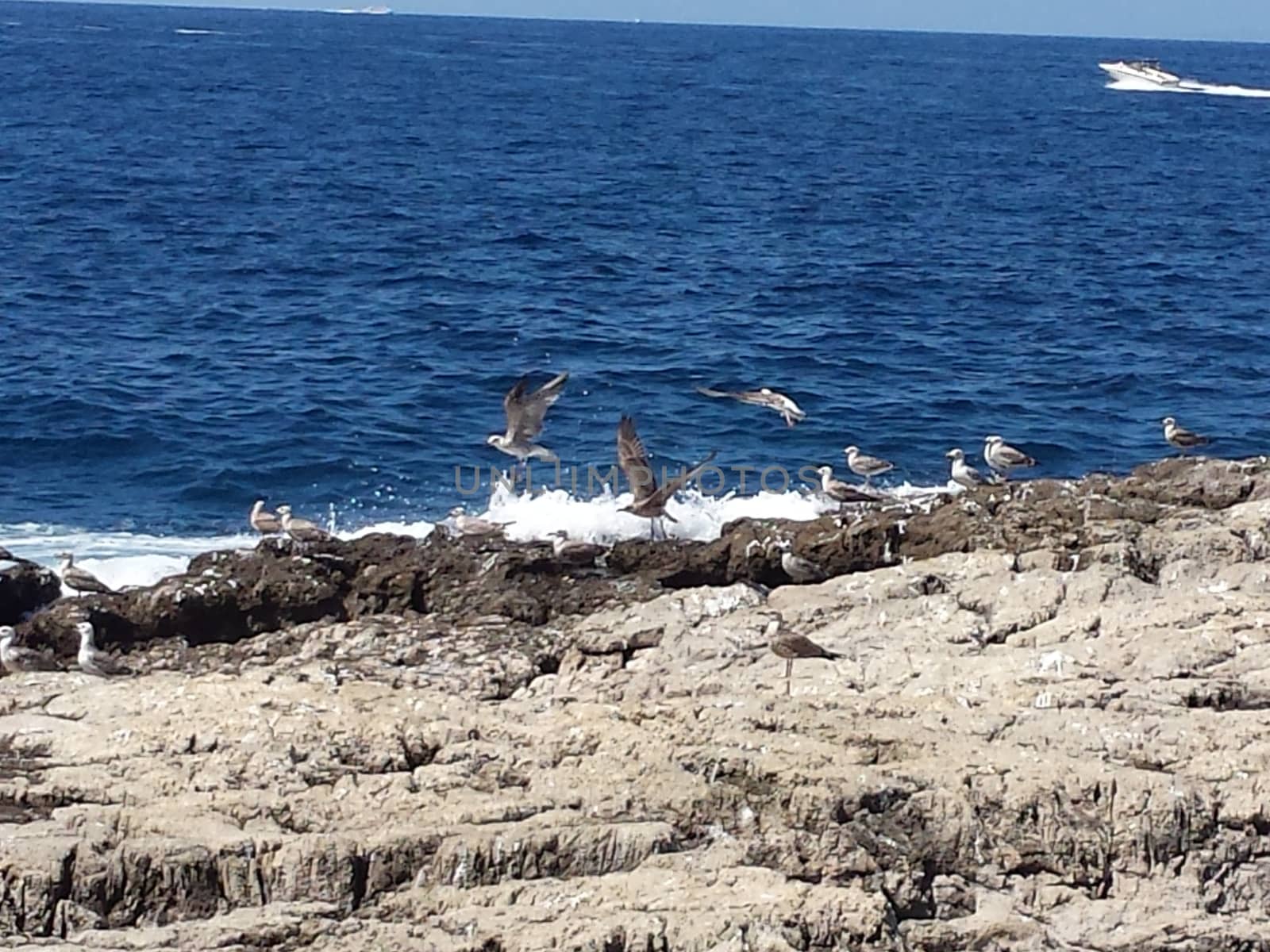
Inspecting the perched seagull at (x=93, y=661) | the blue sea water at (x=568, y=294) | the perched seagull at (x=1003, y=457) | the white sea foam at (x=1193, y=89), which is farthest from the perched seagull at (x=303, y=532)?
the white sea foam at (x=1193, y=89)

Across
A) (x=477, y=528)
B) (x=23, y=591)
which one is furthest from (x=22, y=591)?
(x=477, y=528)

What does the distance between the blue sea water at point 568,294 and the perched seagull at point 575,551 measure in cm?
821

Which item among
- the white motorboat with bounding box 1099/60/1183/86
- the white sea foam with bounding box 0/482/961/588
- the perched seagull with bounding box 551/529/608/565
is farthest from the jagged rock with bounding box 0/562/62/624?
the white motorboat with bounding box 1099/60/1183/86

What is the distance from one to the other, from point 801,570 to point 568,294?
22053 millimetres

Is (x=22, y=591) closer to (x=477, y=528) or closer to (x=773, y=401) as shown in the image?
(x=477, y=528)

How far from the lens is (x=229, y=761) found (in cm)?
877

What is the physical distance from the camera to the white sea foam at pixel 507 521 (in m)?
18.6

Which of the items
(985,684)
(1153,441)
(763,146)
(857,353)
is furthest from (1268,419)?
(763,146)

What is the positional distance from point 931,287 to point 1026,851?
29825 mm

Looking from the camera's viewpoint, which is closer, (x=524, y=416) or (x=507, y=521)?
(x=524, y=416)

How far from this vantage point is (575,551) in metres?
13.8

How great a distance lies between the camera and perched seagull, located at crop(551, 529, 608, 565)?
1375 cm

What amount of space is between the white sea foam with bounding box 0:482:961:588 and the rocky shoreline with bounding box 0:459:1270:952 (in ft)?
20.7

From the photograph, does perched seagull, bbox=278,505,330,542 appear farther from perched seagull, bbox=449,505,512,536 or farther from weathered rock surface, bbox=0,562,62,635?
weathered rock surface, bbox=0,562,62,635
